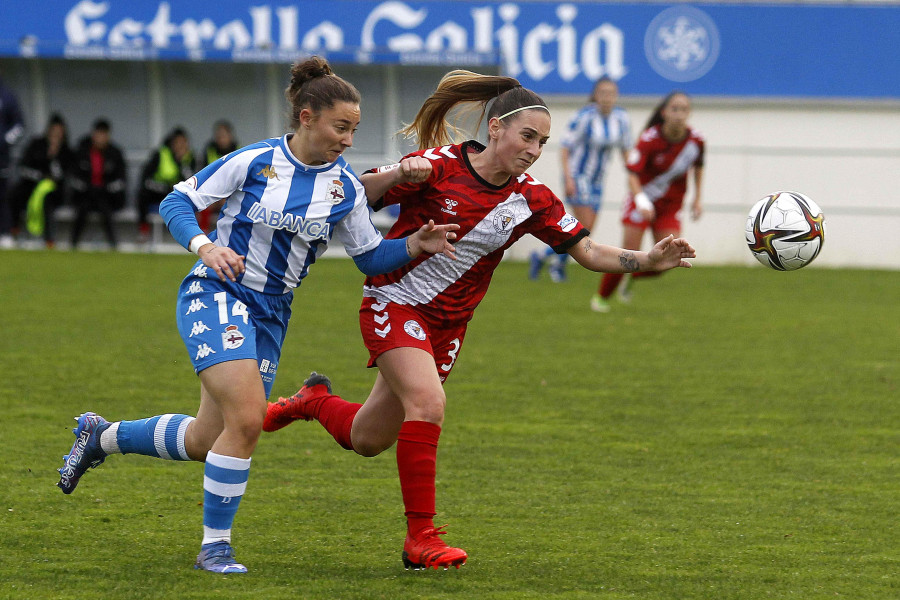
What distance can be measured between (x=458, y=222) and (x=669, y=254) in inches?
30.8

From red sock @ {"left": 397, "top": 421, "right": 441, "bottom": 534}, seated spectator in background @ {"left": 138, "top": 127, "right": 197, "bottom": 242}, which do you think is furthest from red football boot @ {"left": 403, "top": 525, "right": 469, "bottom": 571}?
seated spectator in background @ {"left": 138, "top": 127, "right": 197, "bottom": 242}

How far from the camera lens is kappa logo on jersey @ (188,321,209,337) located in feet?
13.5

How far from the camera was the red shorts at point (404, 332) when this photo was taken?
14.8 feet

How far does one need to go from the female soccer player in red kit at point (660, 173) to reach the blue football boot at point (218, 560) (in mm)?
7461

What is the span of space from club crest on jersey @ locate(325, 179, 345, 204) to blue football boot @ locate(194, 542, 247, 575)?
4.00ft

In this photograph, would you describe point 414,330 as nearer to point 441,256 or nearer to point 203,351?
point 441,256

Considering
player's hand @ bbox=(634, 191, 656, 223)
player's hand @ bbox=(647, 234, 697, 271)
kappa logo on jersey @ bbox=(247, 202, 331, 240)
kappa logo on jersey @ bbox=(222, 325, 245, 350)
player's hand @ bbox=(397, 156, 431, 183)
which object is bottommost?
player's hand @ bbox=(634, 191, 656, 223)

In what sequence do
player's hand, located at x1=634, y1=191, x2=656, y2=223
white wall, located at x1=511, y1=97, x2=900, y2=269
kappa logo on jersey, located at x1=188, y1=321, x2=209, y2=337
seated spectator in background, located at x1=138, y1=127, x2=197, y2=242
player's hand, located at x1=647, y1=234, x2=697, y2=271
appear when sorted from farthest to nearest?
white wall, located at x1=511, y1=97, x2=900, y2=269, seated spectator in background, located at x1=138, y1=127, x2=197, y2=242, player's hand, located at x1=634, y1=191, x2=656, y2=223, player's hand, located at x1=647, y1=234, x2=697, y2=271, kappa logo on jersey, located at x1=188, y1=321, x2=209, y2=337

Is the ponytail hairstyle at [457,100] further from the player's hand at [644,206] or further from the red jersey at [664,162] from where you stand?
the red jersey at [664,162]

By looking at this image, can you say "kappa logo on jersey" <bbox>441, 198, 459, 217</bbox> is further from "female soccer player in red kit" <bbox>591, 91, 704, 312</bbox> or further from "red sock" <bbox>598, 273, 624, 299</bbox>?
"red sock" <bbox>598, 273, 624, 299</bbox>

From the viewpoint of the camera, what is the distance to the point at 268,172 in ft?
14.1

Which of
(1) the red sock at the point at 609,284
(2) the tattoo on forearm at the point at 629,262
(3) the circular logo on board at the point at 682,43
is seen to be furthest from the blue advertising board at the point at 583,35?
(2) the tattoo on forearm at the point at 629,262

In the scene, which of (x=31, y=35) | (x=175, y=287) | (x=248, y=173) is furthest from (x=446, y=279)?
(x=31, y=35)

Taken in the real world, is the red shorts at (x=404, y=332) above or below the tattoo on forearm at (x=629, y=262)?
below
